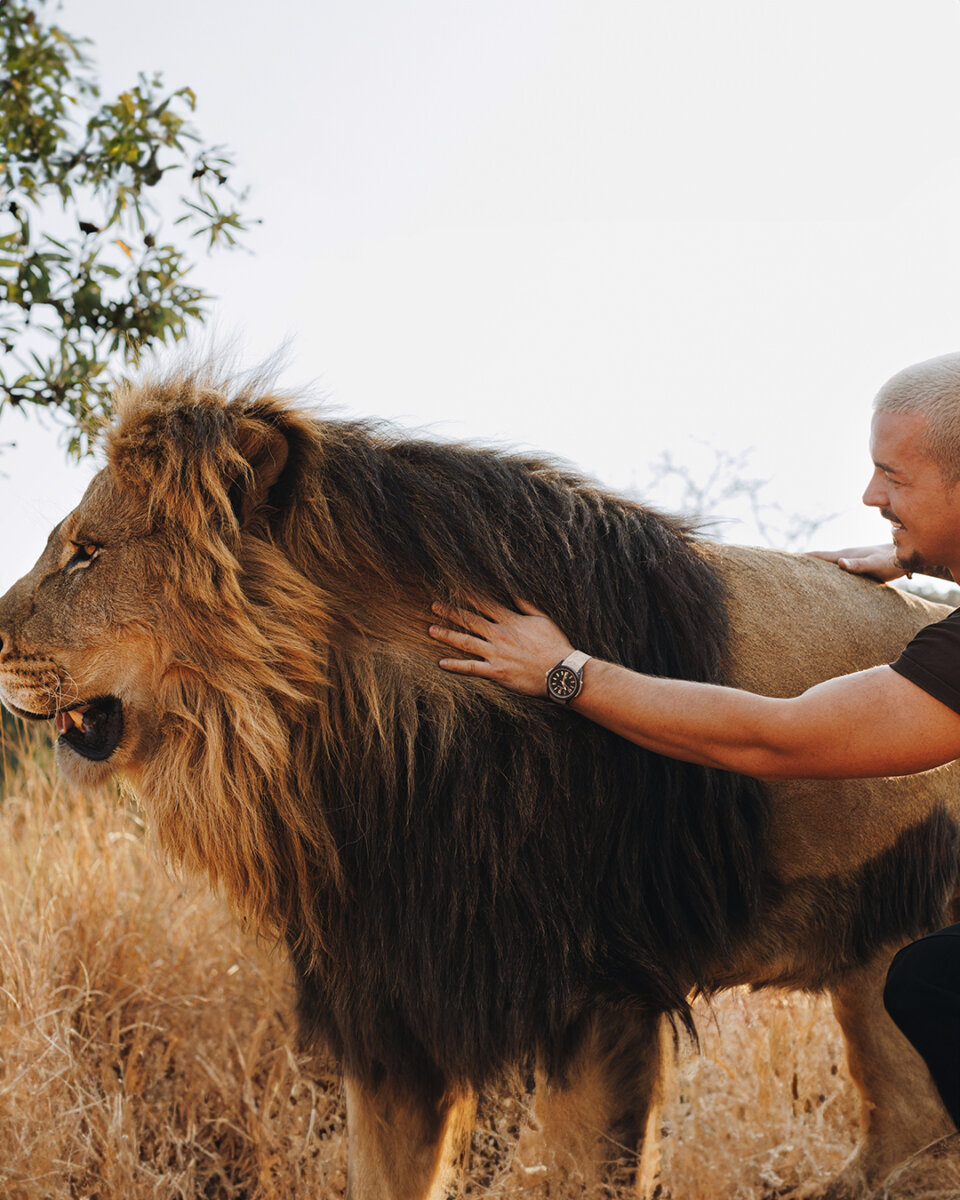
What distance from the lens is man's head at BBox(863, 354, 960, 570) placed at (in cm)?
224

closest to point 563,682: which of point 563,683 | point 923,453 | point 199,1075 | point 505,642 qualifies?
point 563,683

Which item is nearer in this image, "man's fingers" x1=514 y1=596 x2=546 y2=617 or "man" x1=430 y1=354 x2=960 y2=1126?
"man" x1=430 y1=354 x2=960 y2=1126

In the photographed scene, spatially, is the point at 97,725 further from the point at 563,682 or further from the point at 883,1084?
the point at 883,1084

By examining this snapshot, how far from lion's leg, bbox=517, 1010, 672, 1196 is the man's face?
124cm

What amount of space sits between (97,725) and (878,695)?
1.56 m

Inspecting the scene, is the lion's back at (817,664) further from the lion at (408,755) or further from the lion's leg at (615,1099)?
the lion's leg at (615,1099)

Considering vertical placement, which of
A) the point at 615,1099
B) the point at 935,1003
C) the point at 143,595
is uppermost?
the point at 143,595

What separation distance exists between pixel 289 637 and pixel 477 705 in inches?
16.4

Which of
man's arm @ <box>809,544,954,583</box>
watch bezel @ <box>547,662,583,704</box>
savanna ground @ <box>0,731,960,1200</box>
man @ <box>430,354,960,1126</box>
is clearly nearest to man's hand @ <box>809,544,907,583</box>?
man's arm @ <box>809,544,954,583</box>

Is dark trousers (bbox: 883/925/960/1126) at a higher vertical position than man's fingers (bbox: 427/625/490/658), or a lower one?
lower

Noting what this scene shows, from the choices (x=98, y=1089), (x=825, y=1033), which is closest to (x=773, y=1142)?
(x=825, y=1033)

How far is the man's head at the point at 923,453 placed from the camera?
2.24m

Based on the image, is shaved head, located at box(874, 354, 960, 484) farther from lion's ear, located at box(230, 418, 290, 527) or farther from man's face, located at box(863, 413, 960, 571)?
lion's ear, located at box(230, 418, 290, 527)

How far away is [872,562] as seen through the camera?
310cm
